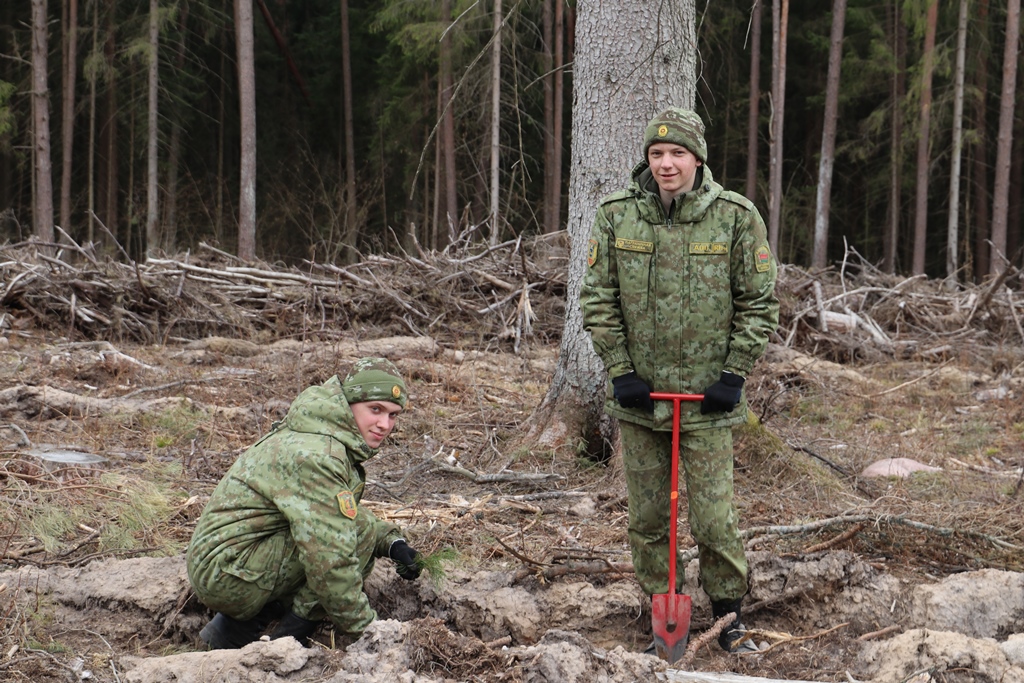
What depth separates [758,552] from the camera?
439 cm

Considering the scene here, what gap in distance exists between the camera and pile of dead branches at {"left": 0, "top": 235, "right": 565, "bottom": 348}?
1013 centimetres

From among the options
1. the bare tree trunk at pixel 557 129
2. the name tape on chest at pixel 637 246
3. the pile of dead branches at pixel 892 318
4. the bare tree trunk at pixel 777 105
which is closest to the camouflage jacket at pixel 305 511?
the name tape on chest at pixel 637 246

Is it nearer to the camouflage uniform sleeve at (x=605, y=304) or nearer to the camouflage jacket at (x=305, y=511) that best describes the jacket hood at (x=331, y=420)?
the camouflage jacket at (x=305, y=511)

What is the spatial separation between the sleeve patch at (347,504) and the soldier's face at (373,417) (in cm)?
24

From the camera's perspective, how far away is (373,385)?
3.70 metres

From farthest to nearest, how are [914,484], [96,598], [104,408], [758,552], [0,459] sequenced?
[104,408], [914,484], [0,459], [758,552], [96,598]

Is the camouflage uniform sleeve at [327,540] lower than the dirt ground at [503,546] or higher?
higher

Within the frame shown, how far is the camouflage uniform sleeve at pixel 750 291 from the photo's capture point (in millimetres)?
3641

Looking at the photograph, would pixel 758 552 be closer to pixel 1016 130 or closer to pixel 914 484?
pixel 914 484

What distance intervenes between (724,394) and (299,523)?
1679 mm

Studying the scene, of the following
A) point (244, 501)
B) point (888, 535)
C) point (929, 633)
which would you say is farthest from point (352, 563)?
point (888, 535)

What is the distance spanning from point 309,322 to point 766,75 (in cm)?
2297

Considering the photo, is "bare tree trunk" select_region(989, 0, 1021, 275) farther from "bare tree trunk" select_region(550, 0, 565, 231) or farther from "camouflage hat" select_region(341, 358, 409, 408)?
"camouflage hat" select_region(341, 358, 409, 408)

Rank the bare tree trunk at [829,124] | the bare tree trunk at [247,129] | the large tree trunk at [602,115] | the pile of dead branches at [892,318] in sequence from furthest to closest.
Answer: the bare tree trunk at [829,124], the bare tree trunk at [247,129], the pile of dead branches at [892,318], the large tree trunk at [602,115]
